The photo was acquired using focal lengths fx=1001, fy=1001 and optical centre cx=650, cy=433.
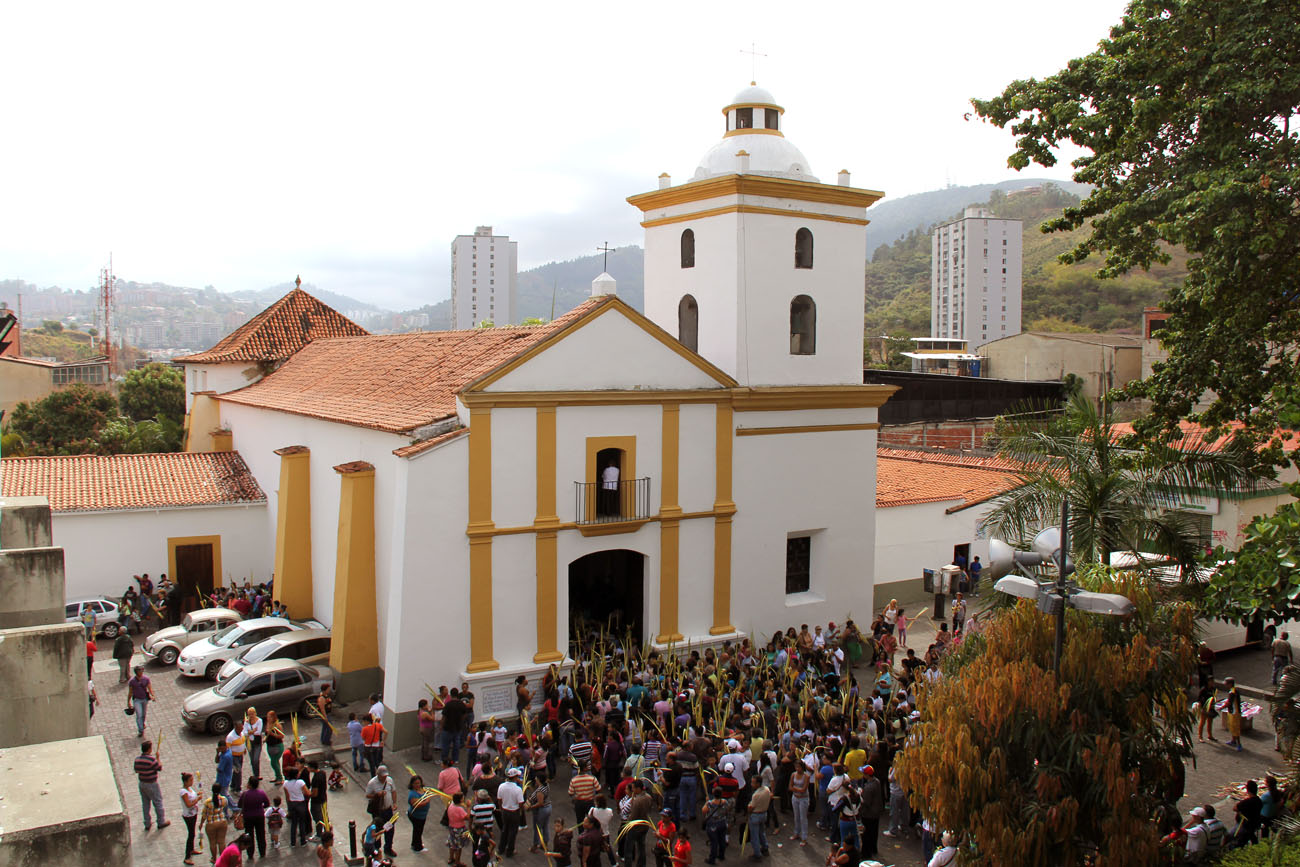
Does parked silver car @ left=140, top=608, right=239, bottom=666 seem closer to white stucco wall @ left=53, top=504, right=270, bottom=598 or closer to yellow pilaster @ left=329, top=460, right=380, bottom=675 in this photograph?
white stucco wall @ left=53, top=504, right=270, bottom=598

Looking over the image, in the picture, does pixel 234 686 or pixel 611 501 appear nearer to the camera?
pixel 234 686

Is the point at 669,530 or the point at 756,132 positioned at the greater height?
the point at 756,132

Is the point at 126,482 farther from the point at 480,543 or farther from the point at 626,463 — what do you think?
the point at 626,463

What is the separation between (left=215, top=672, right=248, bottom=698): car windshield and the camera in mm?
17953

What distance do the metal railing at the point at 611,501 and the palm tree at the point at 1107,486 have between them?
7.79 metres

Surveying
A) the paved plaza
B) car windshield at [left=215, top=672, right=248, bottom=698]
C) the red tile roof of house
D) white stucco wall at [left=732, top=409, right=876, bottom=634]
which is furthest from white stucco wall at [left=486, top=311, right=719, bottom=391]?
the red tile roof of house

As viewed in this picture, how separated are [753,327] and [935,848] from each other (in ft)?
36.9

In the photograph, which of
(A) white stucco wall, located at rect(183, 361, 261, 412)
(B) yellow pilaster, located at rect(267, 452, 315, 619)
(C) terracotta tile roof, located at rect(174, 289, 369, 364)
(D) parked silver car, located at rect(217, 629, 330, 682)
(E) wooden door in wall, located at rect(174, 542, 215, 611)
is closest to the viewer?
(D) parked silver car, located at rect(217, 629, 330, 682)

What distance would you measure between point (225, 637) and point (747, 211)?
1398 cm

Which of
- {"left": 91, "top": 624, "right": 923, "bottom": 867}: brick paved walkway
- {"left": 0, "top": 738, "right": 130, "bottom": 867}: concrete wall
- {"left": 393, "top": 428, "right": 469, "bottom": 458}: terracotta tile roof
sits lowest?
{"left": 91, "top": 624, "right": 923, "bottom": 867}: brick paved walkway

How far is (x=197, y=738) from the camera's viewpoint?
57.9 ft

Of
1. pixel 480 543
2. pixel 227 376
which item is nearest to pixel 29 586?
pixel 480 543

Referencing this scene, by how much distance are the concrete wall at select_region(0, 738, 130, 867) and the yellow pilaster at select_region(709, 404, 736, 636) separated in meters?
15.2

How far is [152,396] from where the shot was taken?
5172 cm
